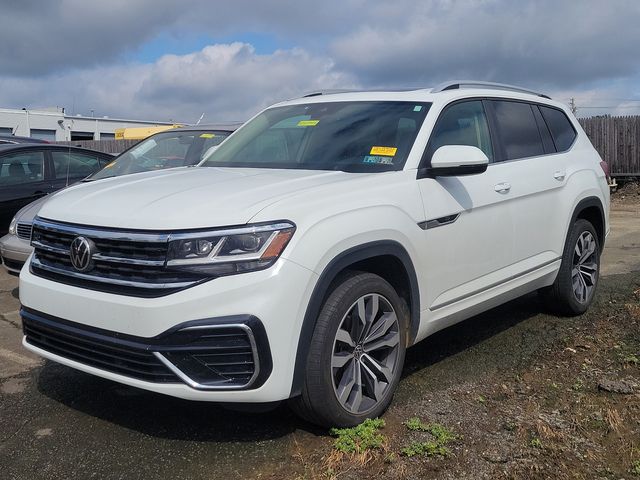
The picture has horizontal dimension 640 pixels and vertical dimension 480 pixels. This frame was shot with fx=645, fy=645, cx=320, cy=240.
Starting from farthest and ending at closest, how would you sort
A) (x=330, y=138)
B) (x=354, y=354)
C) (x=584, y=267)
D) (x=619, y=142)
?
(x=619, y=142) < (x=584, y=267) < (x=330, y=138) < (x=354, y=354)

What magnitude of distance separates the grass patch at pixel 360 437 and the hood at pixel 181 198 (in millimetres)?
1201

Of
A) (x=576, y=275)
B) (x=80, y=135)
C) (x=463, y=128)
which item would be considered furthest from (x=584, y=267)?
(x=80, y=135)

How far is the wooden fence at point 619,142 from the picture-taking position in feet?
57.8

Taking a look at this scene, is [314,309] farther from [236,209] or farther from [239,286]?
[236,209]

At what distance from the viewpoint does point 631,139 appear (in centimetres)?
1766

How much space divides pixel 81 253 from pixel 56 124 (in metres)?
40.8

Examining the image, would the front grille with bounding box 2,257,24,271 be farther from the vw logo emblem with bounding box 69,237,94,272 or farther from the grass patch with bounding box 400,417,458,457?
the grass patch with bounding box 400,417,458,457

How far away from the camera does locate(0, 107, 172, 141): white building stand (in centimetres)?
3778

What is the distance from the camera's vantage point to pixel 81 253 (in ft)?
10.5

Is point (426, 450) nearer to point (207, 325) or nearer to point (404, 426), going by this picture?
point (404, 426)

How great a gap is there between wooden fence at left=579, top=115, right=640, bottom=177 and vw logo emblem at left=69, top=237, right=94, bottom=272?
1730 cm

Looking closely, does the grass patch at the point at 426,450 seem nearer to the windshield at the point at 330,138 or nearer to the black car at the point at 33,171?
the windshield at the point at 330,138

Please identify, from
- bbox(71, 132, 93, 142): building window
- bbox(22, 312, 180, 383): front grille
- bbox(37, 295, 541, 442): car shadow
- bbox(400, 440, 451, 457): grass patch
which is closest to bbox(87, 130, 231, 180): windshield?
bbox(37, 295, 541, 442): car shadow

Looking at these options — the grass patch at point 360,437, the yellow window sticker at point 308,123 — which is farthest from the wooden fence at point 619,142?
the grass patch at point 360,437
